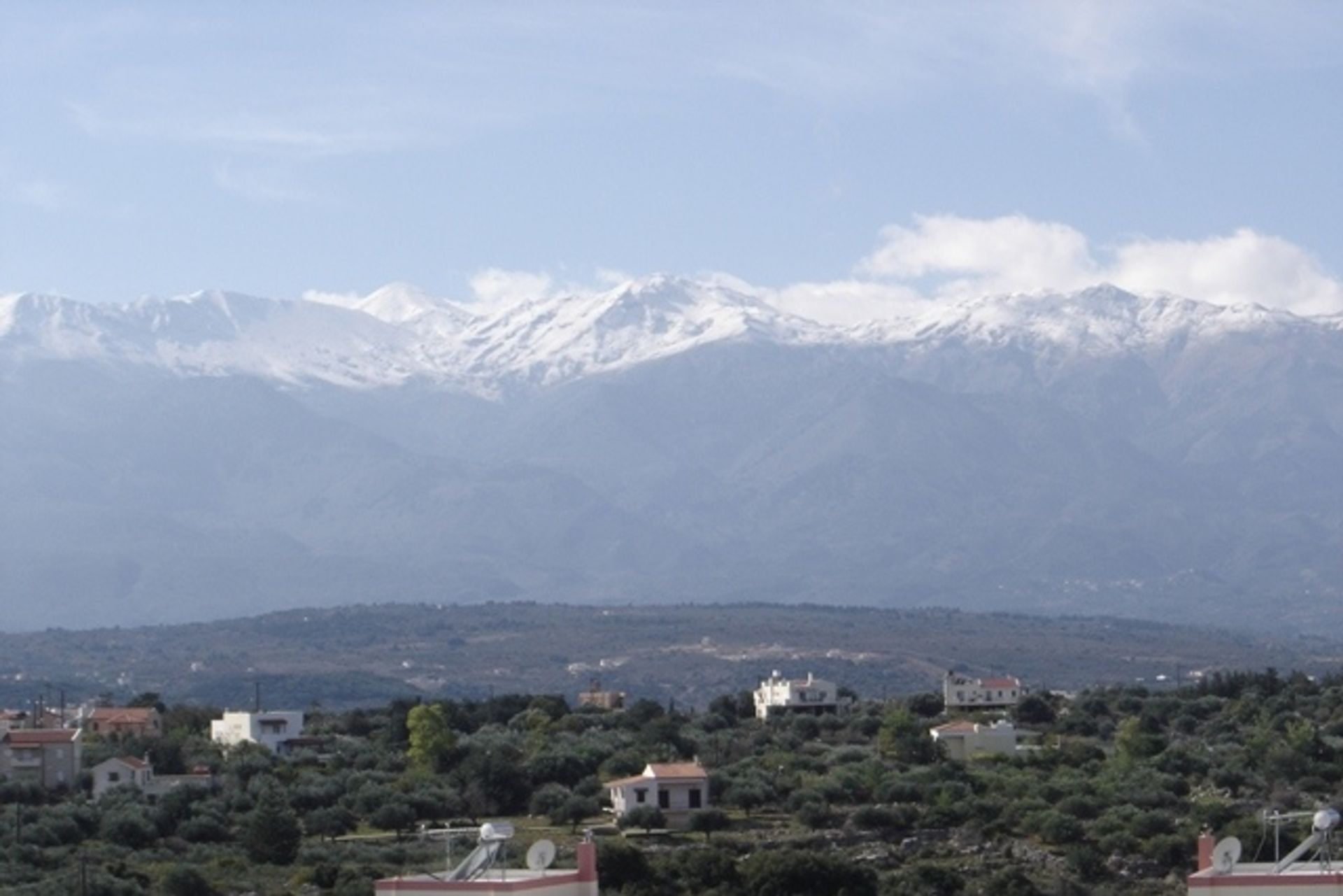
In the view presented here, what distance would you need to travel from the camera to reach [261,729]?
108875mm

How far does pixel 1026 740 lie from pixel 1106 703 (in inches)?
692

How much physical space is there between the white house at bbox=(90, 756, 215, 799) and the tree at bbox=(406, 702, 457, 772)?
5676 millimetres

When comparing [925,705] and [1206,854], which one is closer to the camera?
[1206,854]

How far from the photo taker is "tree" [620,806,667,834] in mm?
75188

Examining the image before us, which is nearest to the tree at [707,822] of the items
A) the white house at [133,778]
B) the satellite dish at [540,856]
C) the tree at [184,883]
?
the white house at [133,778]

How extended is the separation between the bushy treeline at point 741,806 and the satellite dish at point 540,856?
19881 mm

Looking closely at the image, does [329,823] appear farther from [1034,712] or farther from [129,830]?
[1034,712]

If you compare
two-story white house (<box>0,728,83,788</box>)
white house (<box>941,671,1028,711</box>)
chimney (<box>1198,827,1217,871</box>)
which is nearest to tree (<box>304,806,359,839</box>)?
two-story white house (<box>0,728,83,788</box>)

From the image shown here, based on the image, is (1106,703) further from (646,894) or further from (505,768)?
(646,894)

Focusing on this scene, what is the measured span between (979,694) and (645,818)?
5231 centimetres

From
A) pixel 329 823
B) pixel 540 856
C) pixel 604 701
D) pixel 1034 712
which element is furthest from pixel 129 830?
pixel 604 701

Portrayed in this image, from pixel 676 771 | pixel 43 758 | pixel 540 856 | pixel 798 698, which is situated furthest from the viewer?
pixel 798 698

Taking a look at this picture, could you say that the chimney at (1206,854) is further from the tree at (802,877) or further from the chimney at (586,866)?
the tree at (802,877)

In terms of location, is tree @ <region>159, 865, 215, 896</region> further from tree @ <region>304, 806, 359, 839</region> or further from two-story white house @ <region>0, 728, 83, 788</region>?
two-story white house @ <region>0, 728, 83, 788</region>
